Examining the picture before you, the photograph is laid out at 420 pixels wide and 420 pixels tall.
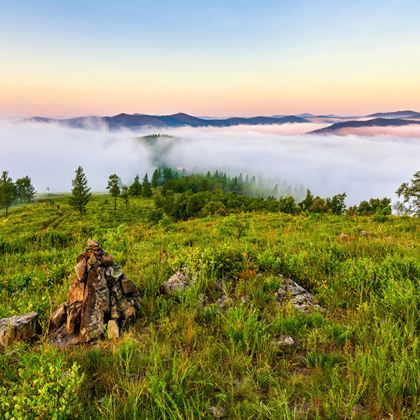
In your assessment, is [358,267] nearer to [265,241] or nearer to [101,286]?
[265,241]

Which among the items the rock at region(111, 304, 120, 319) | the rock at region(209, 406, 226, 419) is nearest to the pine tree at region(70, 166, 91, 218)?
the rock at region(111, 304, 120, 319)

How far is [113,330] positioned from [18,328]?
5.10 ft

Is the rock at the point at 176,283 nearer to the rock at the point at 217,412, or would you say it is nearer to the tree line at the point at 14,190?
the rock at the point at 217,412

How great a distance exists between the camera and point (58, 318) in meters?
4.73

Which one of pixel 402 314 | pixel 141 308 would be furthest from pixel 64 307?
pixel 402 314

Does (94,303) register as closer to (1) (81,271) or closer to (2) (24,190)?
(1) (81,271)

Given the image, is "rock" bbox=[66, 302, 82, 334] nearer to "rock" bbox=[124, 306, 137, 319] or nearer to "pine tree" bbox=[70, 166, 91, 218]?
"rock" bbox=[124, 306, 137, 319]

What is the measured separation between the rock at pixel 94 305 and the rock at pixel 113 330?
0.16 m

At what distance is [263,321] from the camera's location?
4535 mm

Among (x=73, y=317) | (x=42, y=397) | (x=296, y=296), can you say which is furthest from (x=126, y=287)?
(x=296, y=296)

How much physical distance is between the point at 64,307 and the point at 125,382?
2.38m

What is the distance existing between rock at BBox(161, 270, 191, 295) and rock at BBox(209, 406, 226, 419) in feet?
9.14

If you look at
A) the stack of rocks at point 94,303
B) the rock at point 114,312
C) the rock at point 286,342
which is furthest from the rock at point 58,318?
the rock at point 286,342

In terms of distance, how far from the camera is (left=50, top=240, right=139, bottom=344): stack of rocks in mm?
4402
